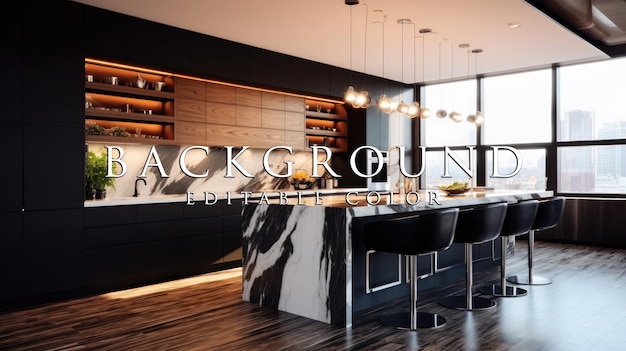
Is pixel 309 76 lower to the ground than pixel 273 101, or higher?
higher

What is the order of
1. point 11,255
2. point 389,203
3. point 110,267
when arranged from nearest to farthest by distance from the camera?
point 389,203
point 11,255
point 110,267

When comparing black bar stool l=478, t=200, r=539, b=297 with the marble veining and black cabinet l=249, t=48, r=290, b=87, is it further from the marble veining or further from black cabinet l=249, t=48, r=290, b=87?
black cabinet l=249, t=48, r=290, b=87

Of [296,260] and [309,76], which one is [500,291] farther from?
[309,76]

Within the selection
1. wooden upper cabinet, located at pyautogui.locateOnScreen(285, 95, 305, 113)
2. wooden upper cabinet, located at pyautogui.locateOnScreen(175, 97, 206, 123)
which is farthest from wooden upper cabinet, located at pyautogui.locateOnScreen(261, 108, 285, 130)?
wooden upper cabinet, located at pyautogui.locateOnScreen(175, 97, 206, 123)

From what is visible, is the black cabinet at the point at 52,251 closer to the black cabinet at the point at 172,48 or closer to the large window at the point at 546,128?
the black cabinet at the point at 172,48

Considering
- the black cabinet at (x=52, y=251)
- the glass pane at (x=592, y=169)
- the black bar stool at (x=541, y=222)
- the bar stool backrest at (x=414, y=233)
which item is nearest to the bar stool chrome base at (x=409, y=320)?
the bar stool backrest at (x=414, y=233)

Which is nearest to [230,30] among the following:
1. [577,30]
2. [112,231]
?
[112,231]

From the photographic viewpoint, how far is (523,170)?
8031mm

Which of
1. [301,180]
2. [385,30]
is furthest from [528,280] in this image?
[301,180]

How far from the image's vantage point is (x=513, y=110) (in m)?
8.12

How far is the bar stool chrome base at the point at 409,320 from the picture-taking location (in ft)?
12.0

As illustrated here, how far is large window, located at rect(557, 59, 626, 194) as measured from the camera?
7.18 metres

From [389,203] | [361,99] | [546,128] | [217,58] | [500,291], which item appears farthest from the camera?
[546,128]

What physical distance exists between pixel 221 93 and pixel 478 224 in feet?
11.8
